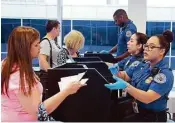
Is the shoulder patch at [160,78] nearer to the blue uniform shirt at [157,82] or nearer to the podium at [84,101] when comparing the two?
the blue uniform shirt at [157,82]

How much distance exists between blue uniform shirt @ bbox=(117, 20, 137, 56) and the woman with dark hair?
2293 mm

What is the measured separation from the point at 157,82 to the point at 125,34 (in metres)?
1.74

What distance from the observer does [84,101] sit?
203 centimetres

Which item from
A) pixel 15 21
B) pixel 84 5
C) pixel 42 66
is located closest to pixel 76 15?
pixel 84 5

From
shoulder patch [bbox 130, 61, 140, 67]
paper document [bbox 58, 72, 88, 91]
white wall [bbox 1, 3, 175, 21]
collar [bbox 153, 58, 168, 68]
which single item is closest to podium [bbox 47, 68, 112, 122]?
paper document [bbox 58, 72, 88, 91]

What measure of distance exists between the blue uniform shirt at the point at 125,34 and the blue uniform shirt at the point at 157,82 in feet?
4.41

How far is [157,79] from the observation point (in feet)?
6.69

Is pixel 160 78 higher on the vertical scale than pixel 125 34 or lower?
lower

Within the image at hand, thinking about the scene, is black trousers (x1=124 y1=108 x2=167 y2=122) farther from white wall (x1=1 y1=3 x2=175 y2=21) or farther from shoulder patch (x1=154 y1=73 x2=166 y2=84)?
white wall (x1=1 y1=3 x2=175 y2=21)

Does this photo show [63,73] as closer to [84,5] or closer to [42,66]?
[42,66]

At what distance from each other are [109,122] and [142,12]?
3.07 metres

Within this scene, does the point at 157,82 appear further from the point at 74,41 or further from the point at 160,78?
the point at 74,41

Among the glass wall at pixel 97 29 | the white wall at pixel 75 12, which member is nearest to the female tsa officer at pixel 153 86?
the glass wall at pixel 97 29

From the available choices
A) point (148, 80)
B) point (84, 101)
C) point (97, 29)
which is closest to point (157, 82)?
point (148, 80)
